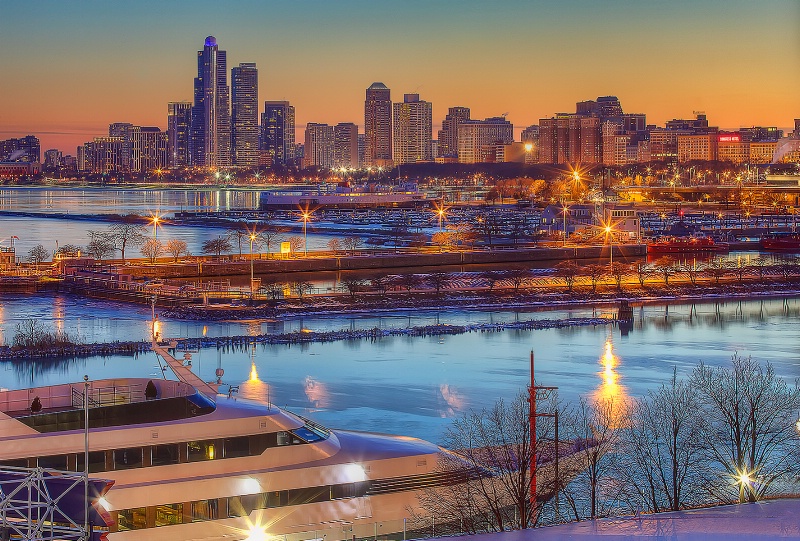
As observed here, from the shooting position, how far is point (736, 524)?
22.1ft

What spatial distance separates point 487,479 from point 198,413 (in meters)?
2.32

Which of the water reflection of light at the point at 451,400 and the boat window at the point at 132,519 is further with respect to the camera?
the water reflection of light at the point at 451,400

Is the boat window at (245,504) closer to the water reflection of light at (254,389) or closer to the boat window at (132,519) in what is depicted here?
the boat window at (132,519)

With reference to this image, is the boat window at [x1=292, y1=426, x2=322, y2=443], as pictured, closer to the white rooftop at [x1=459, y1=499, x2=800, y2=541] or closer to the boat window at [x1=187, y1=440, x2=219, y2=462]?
the boat window at [x1=187, y1=440, x2=219, y2=462]

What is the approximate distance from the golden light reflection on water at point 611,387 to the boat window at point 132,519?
6507 mm

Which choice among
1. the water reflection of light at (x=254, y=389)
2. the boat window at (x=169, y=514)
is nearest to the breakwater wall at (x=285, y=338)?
the water reflection of light at (x=254, y=389)

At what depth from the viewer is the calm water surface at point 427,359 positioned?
13.8m

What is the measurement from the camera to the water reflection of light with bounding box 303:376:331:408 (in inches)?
531

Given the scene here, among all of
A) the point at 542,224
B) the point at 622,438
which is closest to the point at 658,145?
the point at 542,224

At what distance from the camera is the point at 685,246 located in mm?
41188

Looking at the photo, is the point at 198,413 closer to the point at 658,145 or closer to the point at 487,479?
the point at 487,479

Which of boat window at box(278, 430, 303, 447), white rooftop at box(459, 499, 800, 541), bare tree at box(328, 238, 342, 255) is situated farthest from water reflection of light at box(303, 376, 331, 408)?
bare tree at box(328, 238, 342, 255)

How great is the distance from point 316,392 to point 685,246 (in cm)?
2942

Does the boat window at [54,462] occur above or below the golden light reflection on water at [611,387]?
above
